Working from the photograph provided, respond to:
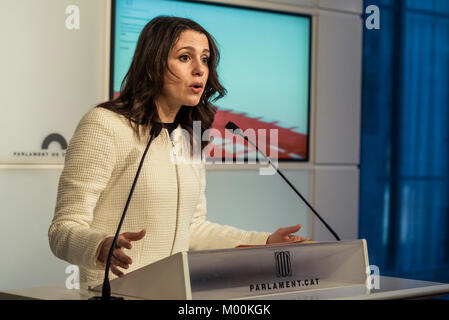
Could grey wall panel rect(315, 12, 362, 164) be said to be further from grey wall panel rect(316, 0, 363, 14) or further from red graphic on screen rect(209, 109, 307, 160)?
red graphic on screen rect(209, 109, 307, 160)

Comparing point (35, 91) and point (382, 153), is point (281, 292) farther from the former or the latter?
point (382, 153)

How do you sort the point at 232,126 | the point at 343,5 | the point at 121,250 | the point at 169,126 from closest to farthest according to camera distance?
1. the point at 121,250
2. the point at 232,126
3. the point at 169,126
4. the point at 343,5

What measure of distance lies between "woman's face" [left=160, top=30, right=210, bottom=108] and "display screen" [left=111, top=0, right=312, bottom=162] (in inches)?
59.6

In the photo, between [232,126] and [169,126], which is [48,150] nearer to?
[169,126]

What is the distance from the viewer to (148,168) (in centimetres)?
201

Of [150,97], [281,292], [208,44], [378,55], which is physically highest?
[378,55]

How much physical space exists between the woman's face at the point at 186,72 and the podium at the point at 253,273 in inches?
27.3

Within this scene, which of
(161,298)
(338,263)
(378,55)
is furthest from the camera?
(378,55)

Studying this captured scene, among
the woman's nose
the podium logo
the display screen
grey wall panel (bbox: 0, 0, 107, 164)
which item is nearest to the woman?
the woman's nose

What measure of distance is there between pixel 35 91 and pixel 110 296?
2047 mm

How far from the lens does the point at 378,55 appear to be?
4.77 metres

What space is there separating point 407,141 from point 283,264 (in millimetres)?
3577

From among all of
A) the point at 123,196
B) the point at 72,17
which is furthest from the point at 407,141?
the point at 123,196

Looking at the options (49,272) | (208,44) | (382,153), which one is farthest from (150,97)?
(382,153)
